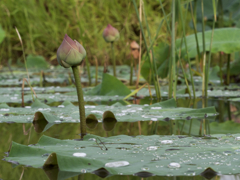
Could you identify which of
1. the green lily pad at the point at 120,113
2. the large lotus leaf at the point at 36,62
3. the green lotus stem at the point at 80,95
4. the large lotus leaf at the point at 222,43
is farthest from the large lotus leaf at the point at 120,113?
the large lotus leaf at the point at 36,62

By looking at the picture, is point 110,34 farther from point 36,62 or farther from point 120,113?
point 36,62

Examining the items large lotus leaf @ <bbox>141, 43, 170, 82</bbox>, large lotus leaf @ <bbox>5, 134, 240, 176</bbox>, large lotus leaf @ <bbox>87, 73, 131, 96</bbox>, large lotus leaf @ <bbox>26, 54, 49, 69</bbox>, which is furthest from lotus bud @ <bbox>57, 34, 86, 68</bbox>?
large lotus leaf @ <bbox>26, 54, 49, 69</bbox>

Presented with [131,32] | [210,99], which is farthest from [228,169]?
[131,32]

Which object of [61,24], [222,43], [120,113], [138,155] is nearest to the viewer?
[138,155]

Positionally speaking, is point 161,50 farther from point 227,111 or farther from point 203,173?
point 203,173

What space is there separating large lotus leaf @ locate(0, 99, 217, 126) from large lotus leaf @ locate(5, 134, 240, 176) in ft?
1.07

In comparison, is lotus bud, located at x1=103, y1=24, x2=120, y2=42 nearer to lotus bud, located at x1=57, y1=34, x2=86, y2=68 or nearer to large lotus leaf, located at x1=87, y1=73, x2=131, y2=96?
large lotus leaf, located at x1=87, y1=73, x2=131, y2=96

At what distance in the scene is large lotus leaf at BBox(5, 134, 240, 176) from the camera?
67cm

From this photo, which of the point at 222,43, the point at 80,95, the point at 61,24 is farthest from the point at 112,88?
the point at 61,24

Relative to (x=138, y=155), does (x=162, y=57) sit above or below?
above

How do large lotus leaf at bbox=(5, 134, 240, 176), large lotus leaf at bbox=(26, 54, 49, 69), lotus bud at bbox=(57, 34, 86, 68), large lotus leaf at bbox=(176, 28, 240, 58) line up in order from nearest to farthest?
large lotus leaf at bbox=(5, 134, 240, 176) → lotus bud at bbox=(57, 34, 86, 68) → large lotus leaf at bbox=(176, 28, 240, 58) → large lotus leaf at bbox=(26, 54, 49, 69)

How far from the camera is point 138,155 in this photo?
759 mm

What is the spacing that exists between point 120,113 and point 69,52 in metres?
0.54

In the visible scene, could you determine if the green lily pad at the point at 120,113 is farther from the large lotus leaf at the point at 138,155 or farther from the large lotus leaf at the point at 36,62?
the large lotus leaf at the point at 36,62
